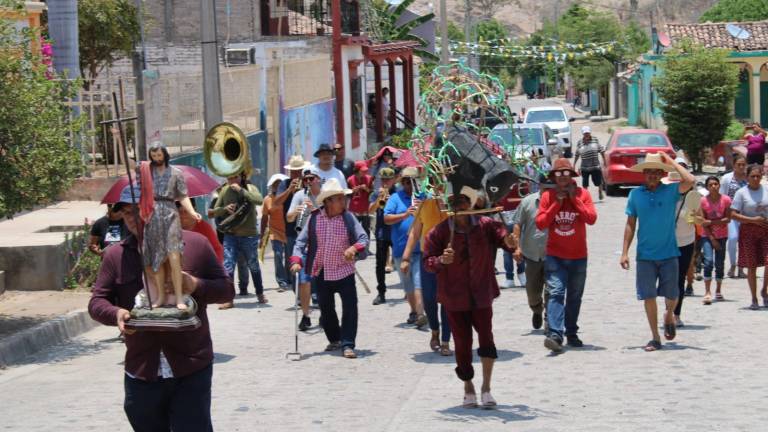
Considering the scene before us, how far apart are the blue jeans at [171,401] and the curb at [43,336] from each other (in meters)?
5.98

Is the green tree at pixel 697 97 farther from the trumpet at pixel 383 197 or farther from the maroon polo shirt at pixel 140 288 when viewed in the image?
the maroon polo shirt at pixel 140 288

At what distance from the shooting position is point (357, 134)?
3488cm

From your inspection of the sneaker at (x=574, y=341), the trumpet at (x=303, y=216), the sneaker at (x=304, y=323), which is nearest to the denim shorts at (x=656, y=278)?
the sneaker at (x=574, y=341)

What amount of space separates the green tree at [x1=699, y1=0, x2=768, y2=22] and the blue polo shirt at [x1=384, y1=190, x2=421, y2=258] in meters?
71.3

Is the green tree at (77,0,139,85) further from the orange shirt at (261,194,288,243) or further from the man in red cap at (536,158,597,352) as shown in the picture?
the man in red cap at (536,158,597,352)

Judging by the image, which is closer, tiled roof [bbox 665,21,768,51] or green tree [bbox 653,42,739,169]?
green tree [bbox 653,42,739,169]

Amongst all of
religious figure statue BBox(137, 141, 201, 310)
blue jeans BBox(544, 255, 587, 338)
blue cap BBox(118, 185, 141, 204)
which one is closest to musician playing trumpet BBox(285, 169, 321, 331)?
blue jeans BBox(544, 255, 587, 338)

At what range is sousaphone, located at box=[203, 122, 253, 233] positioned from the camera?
579 inches

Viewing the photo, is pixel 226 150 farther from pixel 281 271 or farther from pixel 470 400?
Result: pixel 470 400

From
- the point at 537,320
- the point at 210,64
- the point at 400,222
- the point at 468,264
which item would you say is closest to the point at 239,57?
the point at 210,64

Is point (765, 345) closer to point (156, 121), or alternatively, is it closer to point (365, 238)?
point (365, 238)

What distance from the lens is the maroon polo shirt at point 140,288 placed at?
238 inches

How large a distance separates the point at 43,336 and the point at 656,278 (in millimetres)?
5992

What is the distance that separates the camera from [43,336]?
41.3 feet
